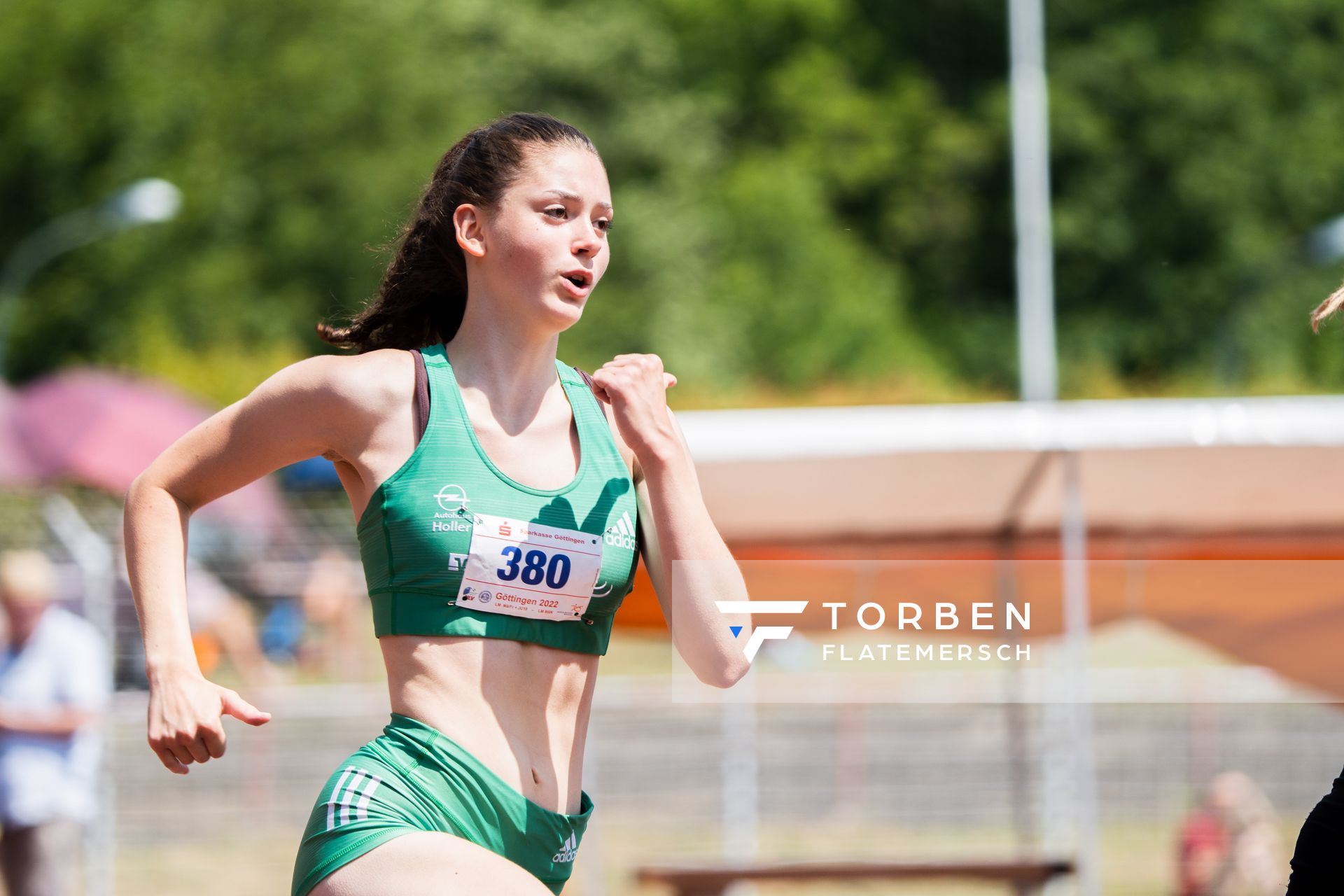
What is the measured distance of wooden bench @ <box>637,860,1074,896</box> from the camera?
7.44m

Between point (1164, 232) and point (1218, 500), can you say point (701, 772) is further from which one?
point (1164, 232)

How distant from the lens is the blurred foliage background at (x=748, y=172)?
32500 mm

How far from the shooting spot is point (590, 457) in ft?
8.72

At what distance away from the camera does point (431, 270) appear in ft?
9.42

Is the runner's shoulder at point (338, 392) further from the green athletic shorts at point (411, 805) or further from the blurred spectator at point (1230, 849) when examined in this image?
the blurred spectator at point (1230, 849)

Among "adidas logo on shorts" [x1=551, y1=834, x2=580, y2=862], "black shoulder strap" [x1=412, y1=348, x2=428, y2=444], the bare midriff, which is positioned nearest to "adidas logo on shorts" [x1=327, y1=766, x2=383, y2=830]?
the bare midriff

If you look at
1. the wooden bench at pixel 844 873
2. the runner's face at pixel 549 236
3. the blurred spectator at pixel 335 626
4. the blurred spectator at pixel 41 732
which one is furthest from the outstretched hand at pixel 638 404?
the blurred spectator at pixel 335 626

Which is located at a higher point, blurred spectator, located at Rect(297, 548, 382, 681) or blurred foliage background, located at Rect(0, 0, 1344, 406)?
blurred foliage background, located at Rect(0, 0, 1344, 406)

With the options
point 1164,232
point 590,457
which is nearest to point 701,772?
point 590,457

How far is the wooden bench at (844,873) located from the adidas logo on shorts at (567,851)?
4.97 m

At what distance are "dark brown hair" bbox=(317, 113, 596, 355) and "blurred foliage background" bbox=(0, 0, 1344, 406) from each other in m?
23.6

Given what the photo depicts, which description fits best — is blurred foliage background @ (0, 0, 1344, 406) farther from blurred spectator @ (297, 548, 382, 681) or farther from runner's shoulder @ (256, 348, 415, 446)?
runner's shoulder @ (256, 348, 415, 446)

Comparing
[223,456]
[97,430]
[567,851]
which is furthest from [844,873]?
[97,430]

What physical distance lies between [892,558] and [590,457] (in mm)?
5426
